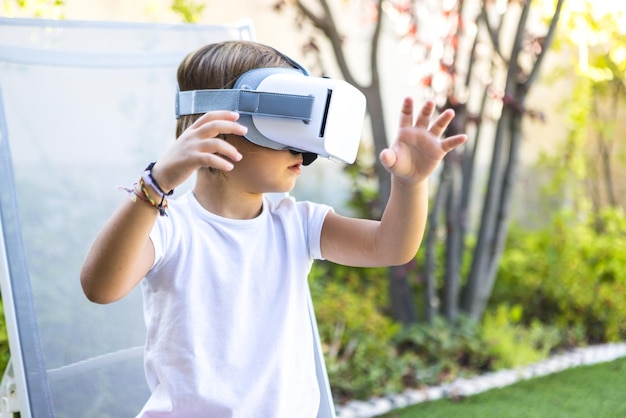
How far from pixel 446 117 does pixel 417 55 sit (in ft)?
11.4

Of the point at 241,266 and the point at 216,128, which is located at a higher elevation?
the point at 216,128

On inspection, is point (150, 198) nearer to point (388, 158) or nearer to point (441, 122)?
point (388, 158)

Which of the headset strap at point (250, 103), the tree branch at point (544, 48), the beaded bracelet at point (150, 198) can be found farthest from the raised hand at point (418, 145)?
the tree branch at point (544, 48)

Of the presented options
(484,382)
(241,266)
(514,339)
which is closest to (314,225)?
(241,266)

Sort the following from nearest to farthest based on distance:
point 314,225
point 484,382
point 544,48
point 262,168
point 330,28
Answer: point 262,168 < point 314,225 < point 484,382 < point 330,28 < point 544,48

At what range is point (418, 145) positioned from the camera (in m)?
1.73

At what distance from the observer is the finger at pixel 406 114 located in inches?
66.5

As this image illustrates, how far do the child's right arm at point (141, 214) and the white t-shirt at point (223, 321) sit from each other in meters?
0.14

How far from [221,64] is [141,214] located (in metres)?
0.45

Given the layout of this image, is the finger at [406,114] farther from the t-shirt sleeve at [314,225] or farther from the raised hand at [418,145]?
the t-shirt sleeve at [314,225]

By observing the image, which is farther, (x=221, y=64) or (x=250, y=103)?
(x=221, y=64)

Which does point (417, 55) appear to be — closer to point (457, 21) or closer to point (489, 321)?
point (457, 21)

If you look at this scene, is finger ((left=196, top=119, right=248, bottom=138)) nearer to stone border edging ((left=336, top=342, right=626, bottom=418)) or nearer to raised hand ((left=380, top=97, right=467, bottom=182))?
raised hand ((left=380, top=97, right=467, bottom=182))

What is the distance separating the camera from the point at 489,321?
191 inches
